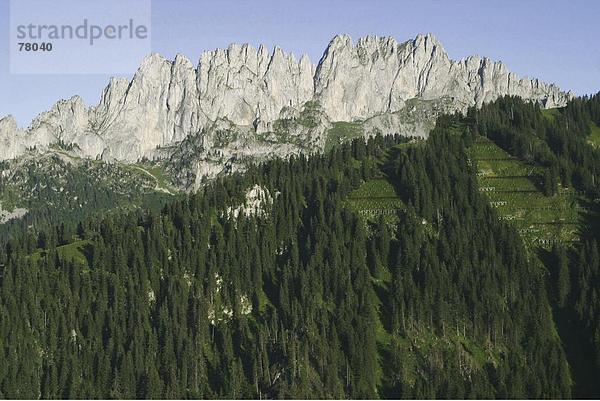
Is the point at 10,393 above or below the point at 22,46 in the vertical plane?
below

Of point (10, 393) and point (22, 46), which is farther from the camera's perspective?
point (10, 393)
